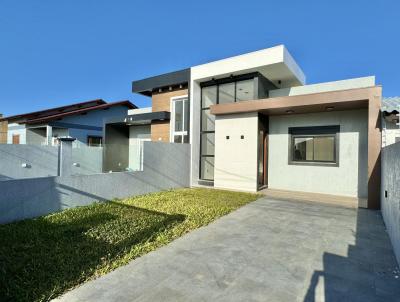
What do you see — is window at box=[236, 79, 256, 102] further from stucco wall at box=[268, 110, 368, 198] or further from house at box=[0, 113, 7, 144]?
house at box=[0, 113, 7, 144]

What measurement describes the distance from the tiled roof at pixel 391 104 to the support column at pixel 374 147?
0.27 m

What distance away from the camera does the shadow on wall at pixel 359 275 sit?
2.79 meters

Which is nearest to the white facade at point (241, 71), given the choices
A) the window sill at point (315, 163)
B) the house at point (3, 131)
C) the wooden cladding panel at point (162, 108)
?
the wooden cladding panel at point (162, 108)

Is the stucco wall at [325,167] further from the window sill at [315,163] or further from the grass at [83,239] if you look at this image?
the grass at [83,239]

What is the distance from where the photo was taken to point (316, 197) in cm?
862

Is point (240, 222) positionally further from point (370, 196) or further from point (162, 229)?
point (370, 196)

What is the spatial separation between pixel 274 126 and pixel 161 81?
6.65 meters

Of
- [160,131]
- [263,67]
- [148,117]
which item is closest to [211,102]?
[263,67]

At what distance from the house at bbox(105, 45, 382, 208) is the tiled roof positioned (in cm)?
30

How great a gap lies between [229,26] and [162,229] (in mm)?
10551

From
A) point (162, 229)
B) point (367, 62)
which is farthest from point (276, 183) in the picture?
point (367, 62)

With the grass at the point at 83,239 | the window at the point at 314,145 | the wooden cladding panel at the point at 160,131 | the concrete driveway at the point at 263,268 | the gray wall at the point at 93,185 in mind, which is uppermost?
the wooden cladding panel at the point at 160,131

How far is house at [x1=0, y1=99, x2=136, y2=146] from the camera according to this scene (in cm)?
1664

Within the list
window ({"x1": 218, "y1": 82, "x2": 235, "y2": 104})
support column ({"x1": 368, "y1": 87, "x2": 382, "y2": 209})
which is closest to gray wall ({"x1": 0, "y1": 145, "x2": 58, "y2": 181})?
window ({"x1": 218, "y1": 82, "x2": 235, "y2": 104})
